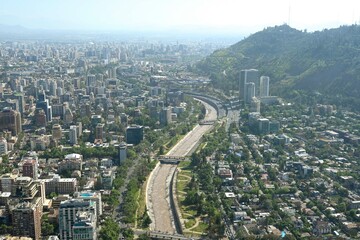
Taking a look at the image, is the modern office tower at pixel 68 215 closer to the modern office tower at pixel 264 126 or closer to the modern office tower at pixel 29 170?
the modern office tower at pixel 29 170

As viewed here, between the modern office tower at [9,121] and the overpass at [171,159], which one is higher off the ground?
the modern office tower at [9,121]

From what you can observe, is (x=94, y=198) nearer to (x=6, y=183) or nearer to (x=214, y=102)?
(x=6, y=183)

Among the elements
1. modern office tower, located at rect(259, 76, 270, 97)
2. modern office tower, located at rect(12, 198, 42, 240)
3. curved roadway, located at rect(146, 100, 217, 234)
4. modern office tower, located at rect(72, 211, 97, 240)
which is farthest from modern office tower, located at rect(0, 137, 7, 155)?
modern office tower, located at rect(259, 76, 270, 97)

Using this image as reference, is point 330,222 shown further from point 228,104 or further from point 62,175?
point 228,104

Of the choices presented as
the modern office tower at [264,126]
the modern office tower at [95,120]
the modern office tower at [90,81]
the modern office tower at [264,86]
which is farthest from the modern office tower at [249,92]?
the modern office tower at [90,81]

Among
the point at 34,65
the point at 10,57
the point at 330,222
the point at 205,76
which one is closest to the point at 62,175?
the point at 330,222

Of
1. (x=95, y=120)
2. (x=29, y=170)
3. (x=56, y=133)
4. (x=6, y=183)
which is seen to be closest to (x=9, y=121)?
(x=56, y=133)
